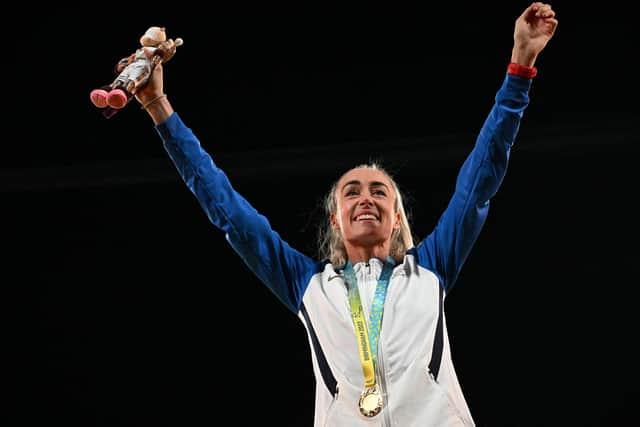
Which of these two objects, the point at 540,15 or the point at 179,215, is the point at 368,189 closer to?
the point at 540,15

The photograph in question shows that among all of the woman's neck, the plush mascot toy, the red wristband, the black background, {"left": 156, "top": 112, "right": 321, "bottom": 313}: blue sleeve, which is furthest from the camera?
the black background

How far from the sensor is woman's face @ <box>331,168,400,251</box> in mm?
2059

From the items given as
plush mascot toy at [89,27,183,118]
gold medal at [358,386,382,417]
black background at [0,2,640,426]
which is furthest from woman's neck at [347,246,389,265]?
black background at [0,2,640,426]

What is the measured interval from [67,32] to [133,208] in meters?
0.73

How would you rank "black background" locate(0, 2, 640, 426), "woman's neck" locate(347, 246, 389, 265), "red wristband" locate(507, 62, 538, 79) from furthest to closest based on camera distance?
"black background" locate(0, 2, 640, 426) → "woman's neck" locate(347, 246, 389, 265) → "red wristband" locate(507, 62, 538, 79)

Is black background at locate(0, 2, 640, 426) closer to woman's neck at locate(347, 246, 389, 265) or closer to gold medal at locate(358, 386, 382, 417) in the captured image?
woman's neck at locate(347, 246, 389, 265)

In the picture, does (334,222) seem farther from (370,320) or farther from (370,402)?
(370,402)

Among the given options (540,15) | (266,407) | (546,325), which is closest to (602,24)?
(546,325)

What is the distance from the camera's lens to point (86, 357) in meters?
3.40

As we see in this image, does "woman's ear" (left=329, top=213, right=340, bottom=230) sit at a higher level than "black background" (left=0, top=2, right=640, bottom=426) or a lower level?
lower

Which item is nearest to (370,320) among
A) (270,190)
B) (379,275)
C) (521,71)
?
(379,275)

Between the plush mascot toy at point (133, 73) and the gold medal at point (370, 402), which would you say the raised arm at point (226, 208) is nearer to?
the plush mascot toy at point (133, 73)

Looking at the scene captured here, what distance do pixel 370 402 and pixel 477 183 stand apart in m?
0.53

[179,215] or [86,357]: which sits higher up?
[179,215]
